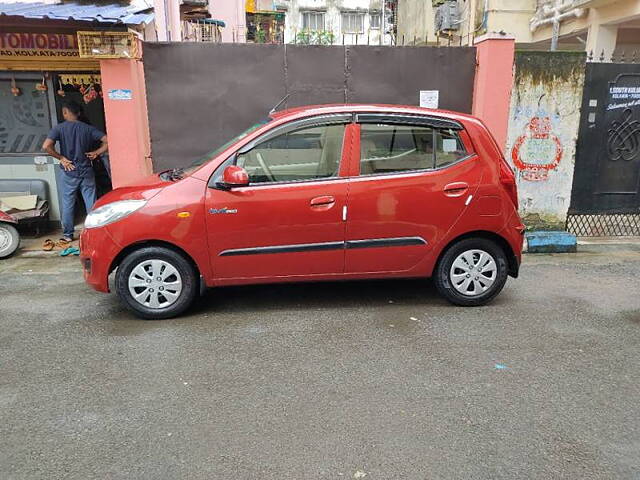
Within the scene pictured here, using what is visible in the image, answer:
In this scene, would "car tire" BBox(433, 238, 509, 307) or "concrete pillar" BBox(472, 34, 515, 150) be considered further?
"concrete pillar" BBox(472, 34, 515, 150)

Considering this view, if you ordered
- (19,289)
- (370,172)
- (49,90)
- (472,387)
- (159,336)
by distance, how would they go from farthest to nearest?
(49,90)
(19,289)
(370,172)
(159,336)
(472,387)

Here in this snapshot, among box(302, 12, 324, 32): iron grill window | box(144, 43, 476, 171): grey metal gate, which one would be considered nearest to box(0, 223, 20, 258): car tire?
box(144, 43, 476, 171): grey metal gate

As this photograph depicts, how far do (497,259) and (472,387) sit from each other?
1712 mm

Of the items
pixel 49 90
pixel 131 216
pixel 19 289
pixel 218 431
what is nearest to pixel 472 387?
pixel 218 431

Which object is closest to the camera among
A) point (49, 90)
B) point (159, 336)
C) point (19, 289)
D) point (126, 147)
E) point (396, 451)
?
point (396, 451)

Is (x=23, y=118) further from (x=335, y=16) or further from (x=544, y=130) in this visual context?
(x=335, y=16)

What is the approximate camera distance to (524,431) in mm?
3096

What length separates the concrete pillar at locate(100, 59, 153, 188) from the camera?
6844 millimetres

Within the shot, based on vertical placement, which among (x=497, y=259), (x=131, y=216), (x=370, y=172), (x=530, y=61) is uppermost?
(x=530, y=61)

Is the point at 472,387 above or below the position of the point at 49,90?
below

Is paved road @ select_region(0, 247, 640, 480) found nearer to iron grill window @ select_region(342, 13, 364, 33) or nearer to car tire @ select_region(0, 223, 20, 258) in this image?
car tire @ select_region(0, 223, 20, 258)

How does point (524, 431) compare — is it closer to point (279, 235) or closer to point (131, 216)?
point (279, 235)

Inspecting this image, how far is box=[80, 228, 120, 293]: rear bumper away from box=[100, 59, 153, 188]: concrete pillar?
2425 millimetres

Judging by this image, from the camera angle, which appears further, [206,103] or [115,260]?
[206,103]
